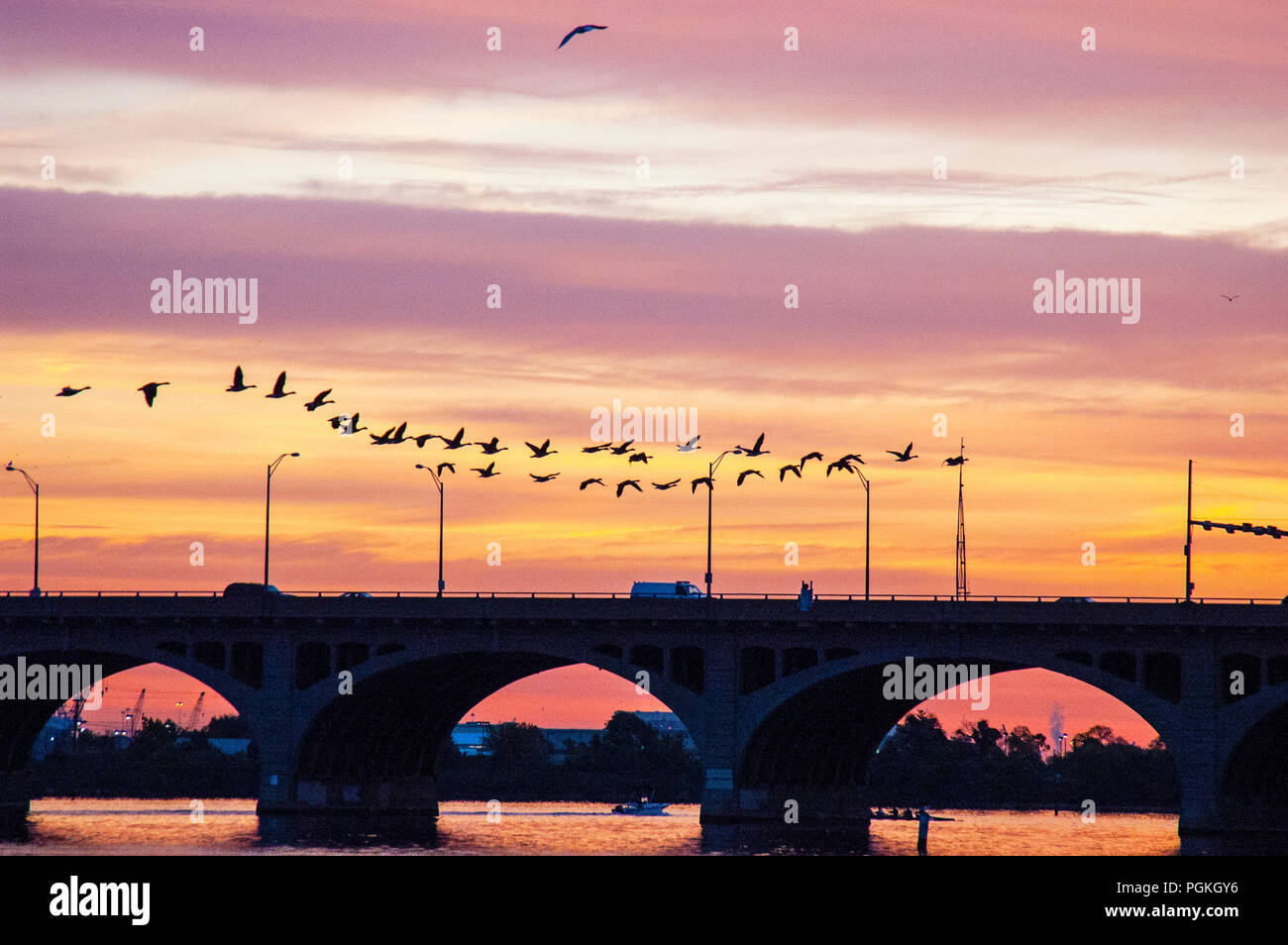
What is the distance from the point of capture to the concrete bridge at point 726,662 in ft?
290

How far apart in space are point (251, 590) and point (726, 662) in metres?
27.8

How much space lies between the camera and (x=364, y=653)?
350 ft

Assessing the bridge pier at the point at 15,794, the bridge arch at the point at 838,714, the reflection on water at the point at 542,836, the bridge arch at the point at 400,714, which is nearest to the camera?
the reflection on water at the point at 542,836

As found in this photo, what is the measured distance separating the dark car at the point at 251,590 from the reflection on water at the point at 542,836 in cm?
1199

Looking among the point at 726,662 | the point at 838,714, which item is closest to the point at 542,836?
the point at 726,662

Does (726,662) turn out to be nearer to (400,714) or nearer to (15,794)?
(400,714)

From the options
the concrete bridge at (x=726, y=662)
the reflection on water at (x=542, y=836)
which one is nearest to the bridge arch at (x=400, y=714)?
the concrete bridge at (x=726, y=662)

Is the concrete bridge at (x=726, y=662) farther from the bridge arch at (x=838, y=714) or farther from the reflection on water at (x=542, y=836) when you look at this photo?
the reflection on water at (x=542, y=836)

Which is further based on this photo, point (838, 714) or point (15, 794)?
point (15, 794)

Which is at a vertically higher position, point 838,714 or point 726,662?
point 726,662

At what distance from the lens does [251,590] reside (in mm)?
105375

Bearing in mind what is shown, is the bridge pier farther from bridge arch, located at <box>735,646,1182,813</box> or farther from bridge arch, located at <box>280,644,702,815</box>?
bridge arch, located at <box>735,646,1182,813</box>
